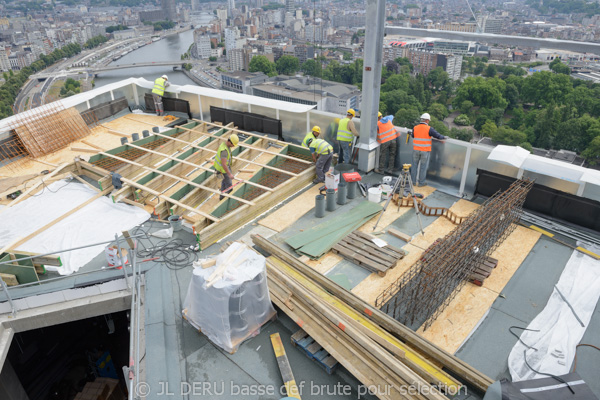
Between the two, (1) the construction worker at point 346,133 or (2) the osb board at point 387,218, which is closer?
(2) the osb board at point 387,218

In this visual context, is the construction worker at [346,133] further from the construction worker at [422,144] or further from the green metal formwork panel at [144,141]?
the green metal formwork panel at [144,141]

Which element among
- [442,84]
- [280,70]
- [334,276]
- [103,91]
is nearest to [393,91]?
[442,84]

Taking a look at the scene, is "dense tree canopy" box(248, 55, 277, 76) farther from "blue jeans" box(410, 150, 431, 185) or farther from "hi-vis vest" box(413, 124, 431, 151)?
"hi-vis vest" box(413, 124, 431, 151)

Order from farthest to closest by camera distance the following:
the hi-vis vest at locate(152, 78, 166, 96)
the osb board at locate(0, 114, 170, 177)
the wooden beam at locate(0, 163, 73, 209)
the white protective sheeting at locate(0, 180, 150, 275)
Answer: the hi-vis vest at locate(152, 78, 166, 96), the osb board at locate(0, 114, 170, 177), the wooden beam at locate(0, 163, 73, 209), the white protective sheeting at locate(0, 180, 150, 275)

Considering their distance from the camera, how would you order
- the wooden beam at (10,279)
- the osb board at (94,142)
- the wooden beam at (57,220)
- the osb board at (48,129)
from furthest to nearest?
the osb board at (48,129) → the osb board at (94,142) → the wooden beam at (57,220) → the wooden beam at (10,279)

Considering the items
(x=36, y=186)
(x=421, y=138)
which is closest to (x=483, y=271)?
(x=421, y=138)

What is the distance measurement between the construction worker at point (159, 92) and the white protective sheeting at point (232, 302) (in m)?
11.2

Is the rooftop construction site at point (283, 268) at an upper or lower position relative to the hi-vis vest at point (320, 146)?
lower

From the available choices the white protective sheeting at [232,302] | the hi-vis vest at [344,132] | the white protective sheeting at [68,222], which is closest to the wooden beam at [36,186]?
the white protective sheeting at [68,222]

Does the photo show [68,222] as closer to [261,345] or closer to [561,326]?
[261,345]

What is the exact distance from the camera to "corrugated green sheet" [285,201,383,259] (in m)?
8.09

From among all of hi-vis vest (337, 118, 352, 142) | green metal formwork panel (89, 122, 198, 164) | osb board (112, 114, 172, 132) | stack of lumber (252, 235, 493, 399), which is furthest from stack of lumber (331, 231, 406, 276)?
osb board (112, 114, 172, 132)

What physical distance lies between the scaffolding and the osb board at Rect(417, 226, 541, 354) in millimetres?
127

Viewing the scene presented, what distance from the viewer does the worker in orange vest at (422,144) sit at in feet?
32.1
